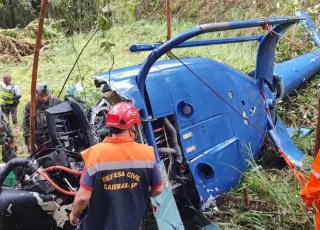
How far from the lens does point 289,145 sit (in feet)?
15.8

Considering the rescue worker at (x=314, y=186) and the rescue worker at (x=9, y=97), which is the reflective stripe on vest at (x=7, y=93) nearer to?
the rescue worker at (x=9, y=97)

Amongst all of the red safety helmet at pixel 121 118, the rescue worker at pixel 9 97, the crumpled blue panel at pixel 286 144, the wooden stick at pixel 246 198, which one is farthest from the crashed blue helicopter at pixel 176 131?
the rescue worker at pixel 9 97

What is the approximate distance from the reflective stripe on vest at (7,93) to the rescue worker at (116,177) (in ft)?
20.3

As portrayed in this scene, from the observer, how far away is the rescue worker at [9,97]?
8250mm

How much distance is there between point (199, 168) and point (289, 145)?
4.87ft

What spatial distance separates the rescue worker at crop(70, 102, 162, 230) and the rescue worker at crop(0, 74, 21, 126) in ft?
20.4

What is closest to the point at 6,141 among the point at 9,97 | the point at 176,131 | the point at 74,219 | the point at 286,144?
the point at 9,97

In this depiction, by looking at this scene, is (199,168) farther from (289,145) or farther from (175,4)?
(175,4)

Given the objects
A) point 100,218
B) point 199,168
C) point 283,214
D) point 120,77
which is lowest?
point 283,214

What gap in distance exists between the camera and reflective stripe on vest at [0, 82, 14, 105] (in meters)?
8.23

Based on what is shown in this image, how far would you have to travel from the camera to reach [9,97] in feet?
27.0

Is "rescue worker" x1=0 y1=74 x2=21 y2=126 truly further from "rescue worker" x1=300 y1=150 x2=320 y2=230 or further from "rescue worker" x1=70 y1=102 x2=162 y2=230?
"rescue worker" x1=300 y1=150 x2=320 y2=230

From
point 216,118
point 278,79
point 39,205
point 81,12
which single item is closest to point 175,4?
point 81,12

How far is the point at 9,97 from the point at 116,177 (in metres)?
6.45
